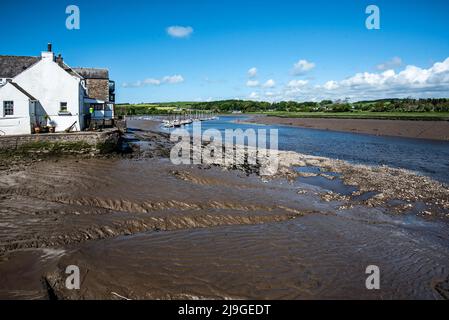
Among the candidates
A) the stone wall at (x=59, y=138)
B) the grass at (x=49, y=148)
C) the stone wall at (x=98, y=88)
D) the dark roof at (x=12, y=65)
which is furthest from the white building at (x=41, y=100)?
the stone wall at (x=98, y=88)

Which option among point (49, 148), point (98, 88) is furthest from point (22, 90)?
point (98, 88)

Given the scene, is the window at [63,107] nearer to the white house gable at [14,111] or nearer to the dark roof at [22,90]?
the dark roof at [22,90]

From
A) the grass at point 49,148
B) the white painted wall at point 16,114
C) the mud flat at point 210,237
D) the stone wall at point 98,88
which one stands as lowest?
the mud flat at point 210,237

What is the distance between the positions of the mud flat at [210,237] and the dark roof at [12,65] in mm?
14399

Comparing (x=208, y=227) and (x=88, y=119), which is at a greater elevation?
(x=88, y=119)

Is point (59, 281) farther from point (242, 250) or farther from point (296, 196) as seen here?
point (296, 196)

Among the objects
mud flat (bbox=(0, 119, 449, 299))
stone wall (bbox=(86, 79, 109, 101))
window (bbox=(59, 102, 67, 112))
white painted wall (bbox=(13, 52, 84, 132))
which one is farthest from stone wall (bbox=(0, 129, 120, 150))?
stone wall (bbox=(86, 79, 109, 101))

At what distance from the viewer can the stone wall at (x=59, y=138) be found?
63.6 ft

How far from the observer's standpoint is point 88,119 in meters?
28.2

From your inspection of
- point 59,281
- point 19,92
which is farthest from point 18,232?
point 19,92

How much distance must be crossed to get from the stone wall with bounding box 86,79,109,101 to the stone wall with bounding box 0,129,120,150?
2049 centimetres

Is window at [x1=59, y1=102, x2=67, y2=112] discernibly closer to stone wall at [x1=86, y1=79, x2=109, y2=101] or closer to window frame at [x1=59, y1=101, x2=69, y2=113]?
window frame at [x1=59, y1=101, x2=69, y2=113]

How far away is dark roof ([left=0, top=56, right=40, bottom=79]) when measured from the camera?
2739cm
